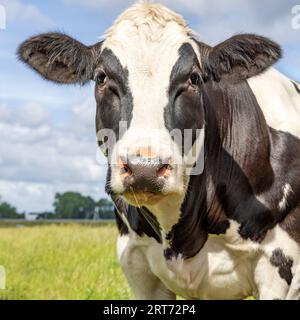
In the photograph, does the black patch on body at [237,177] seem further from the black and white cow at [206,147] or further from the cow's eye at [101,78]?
the cow's eye at [101,78]

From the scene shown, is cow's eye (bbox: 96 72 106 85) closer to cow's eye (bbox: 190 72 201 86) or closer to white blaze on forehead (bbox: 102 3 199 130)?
white blaze on forehead (bbox: 102 3 199 130)

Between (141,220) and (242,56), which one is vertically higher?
(242,56)

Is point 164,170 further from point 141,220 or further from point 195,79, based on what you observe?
point 141,220

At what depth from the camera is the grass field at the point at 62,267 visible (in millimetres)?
11289

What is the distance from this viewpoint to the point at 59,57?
6781 mm

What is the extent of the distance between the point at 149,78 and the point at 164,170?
0.92m

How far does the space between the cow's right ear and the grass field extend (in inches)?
171

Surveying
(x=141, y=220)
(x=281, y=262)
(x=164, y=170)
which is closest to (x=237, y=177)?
(x=281, y=262)

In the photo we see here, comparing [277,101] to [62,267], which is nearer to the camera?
[277,101]

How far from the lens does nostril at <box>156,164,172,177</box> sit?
17.5 feet

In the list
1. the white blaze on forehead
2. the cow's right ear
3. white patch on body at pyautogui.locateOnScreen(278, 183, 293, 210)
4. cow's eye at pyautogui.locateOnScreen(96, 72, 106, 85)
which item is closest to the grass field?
white patch on body at pyautogui.locateOnScreen(278, 183, 293, 210)
